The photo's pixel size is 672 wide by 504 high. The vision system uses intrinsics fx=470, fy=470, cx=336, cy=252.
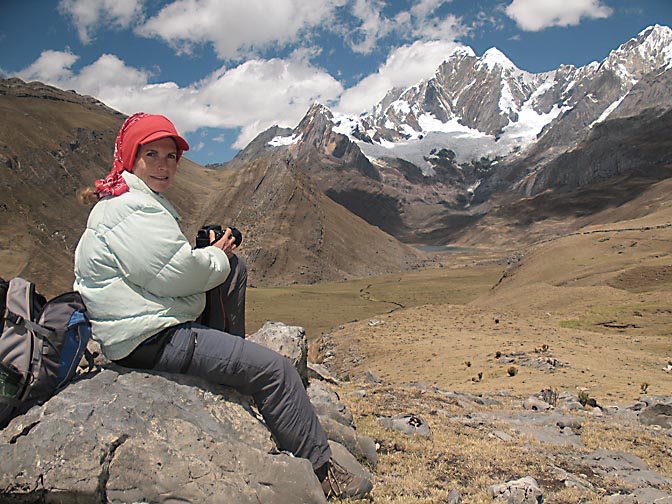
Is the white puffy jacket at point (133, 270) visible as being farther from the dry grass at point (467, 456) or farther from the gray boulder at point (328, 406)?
the gray boulder at point (328, 406)

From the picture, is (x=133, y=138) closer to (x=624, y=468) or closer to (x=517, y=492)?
(x=517, y=492)

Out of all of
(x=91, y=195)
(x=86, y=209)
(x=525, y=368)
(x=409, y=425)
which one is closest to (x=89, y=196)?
(x=91, y=195)

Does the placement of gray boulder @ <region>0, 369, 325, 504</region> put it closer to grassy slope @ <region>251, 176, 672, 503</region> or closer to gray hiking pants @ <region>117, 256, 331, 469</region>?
gray hiking pants @ <region>117, 256, 331, 469</region>

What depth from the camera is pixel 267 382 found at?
14.6 ft

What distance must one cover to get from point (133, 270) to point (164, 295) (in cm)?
35

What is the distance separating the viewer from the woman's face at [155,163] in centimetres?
448

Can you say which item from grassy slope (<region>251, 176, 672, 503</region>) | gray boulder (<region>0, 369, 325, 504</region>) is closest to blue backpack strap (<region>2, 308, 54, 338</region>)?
gray boulder (<region>0, 369, 325, 504</region>)

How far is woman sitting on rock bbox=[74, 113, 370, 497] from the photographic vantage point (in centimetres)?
394

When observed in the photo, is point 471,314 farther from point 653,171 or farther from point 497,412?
point 653,171

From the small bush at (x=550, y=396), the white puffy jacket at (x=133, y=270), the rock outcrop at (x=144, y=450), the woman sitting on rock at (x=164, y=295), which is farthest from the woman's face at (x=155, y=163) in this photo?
the small bush at (x=550, y=396)

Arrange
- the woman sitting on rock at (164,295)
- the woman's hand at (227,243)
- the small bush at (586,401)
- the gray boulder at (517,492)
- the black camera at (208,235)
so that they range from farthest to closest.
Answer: the small bush at (586,401), the gray boulder at (517,492), the black camera at (208,235), the woman's hand at (227,243), the woman sitting on rock at (164,295)

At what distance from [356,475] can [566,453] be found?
5.01 m

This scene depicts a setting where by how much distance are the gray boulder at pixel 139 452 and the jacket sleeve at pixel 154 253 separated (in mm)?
1080

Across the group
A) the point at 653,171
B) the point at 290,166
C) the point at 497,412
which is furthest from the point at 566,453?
the point at 653,171
